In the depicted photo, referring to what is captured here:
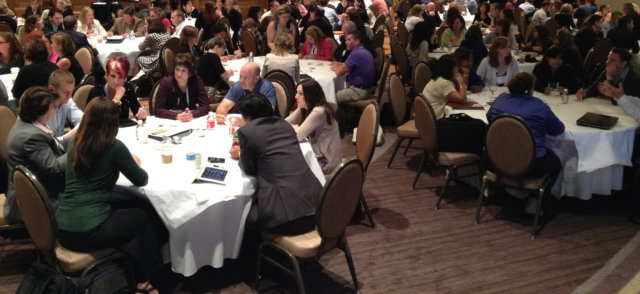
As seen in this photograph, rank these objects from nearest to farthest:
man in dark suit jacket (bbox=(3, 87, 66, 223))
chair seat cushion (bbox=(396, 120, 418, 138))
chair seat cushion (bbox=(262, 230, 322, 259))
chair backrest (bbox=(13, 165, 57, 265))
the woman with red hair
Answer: chair backrest (bbox=(13, 165, 57, 265))
chair seat cushion (bbox=(262, 230, 322, 259))
man in dark suit jacket (bbox=(3, 87, 66, 223))
the woman with red hair
chair seat cushion (bbox=(396, 120, 418, 138))

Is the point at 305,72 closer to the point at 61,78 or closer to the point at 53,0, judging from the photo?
the point at 61,78

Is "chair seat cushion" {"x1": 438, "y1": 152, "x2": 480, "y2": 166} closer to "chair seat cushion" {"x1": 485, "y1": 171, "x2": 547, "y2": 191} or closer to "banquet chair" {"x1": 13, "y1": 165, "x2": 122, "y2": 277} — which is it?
"chair seat cushion" {"x1": 485, "y1": 171, "x2": 547, "y2": 191}

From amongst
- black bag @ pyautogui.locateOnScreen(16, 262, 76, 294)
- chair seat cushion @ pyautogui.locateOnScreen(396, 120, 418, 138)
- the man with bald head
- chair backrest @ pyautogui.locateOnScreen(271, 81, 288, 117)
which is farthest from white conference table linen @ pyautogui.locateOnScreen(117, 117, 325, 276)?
chair seat cushion @ pyautogui.locateOnScreen(396, 120, 418, 138)

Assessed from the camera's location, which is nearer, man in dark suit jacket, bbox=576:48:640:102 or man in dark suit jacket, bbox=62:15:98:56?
man in dark suit jacket, bbox=576:48:640:102

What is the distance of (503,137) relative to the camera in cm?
460

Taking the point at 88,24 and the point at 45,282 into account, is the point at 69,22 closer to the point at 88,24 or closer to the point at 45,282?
the point at 88,24

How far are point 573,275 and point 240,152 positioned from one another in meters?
2.47

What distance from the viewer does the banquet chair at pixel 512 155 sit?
177 inches

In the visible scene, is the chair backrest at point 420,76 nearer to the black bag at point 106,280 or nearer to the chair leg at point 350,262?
the chair leg at point 350,262

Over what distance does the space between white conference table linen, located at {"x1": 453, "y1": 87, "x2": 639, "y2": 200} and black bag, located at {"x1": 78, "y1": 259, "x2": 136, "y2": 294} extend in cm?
332

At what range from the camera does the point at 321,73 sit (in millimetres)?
7039

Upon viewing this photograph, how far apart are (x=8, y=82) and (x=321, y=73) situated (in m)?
3.34

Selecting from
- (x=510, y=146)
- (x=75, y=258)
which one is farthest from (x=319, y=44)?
(x=75, y=258)

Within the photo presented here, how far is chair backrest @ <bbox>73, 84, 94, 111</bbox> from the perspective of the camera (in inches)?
201
